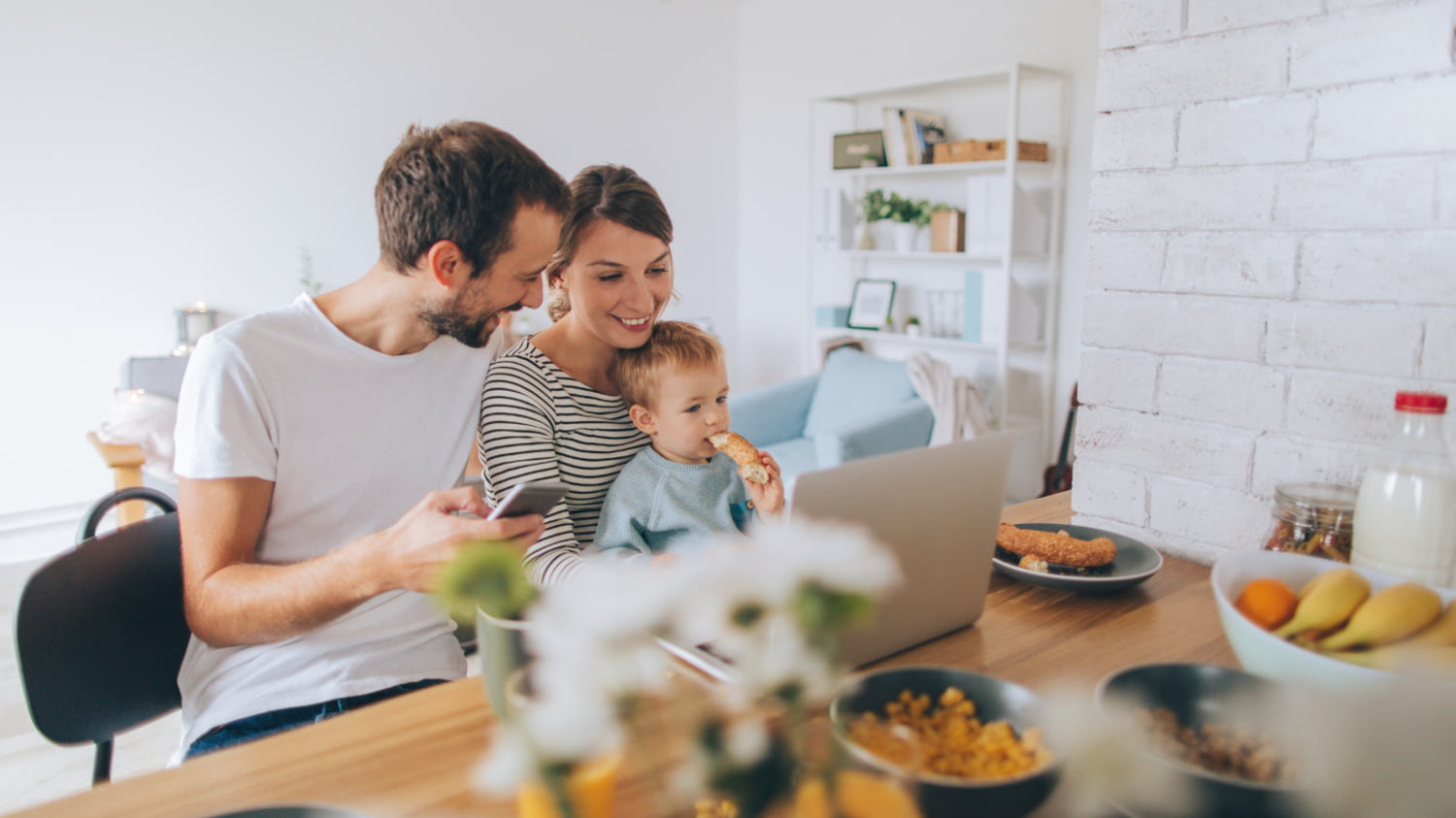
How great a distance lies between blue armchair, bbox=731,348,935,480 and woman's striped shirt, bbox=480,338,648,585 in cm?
214

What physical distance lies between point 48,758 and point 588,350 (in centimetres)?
209

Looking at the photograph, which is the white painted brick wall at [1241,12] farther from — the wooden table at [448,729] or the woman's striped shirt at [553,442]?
the woman's striped shirt at [553,442]

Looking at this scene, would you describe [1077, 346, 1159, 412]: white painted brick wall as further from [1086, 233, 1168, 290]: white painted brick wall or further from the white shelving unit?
the white shelving unit

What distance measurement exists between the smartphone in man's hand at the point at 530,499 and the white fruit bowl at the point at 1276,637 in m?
0.65

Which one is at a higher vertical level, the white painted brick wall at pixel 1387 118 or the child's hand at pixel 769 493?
the white painted brick wall at pixel 1387 118

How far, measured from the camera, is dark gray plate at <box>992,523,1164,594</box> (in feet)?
3.82

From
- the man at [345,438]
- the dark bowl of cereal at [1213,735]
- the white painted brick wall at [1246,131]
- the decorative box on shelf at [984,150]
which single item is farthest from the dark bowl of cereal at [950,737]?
the decorative box on shelf at [984,150]

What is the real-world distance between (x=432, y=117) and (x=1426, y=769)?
525 centimetres

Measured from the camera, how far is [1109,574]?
1.22 metres

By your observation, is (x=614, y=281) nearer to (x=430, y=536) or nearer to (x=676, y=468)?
(x=676, y=468)

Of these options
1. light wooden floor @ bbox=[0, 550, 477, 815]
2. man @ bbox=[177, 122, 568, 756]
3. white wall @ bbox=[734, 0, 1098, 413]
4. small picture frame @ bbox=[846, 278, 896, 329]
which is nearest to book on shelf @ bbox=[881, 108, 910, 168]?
white wall @ bbox=[734, 0, 1098, 413]

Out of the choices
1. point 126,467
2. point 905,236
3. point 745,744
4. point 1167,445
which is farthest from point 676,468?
point 905,236

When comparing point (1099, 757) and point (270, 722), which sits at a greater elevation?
point (1099, 757)

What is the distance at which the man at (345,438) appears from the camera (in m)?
1.21
